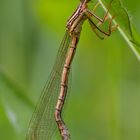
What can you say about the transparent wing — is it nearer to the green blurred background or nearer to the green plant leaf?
the green blurred background

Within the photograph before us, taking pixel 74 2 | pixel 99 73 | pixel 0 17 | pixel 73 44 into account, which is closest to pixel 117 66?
pixel 73 44

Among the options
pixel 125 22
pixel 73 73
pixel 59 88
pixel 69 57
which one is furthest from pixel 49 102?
pixel 125 22

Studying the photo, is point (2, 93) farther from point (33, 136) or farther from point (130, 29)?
point (130, 29)

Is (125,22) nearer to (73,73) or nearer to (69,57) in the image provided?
(69,57)

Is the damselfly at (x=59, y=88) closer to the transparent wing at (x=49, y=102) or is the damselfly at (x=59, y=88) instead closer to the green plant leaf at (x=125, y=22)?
the transparent wing at (x=49, y=102)

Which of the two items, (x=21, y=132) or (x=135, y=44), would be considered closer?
(x=135, y=44)

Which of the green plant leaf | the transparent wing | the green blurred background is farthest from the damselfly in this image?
the green plant leaf

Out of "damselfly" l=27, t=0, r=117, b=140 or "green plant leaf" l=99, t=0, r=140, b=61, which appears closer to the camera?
"green plant leaf" l=99, t=0, r=140, b=61
